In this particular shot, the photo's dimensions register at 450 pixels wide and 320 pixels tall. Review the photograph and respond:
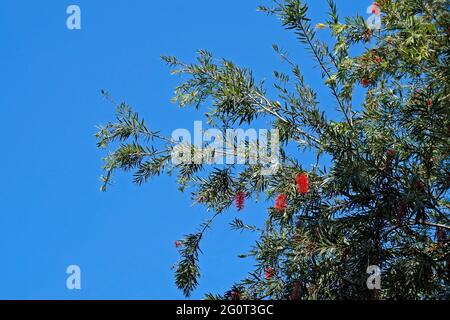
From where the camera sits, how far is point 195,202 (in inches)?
322

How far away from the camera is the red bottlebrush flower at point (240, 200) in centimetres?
799

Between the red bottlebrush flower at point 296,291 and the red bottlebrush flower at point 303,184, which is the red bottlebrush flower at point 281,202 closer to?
the red bottlebrush flower at point 303,184

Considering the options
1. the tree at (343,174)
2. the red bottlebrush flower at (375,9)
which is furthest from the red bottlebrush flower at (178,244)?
the red bottlebrush flower at (375,9)

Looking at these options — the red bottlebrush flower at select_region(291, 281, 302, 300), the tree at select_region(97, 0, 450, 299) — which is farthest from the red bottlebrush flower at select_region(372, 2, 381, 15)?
the red bottlebrush flower at select_region(291, 281, 302, 300)

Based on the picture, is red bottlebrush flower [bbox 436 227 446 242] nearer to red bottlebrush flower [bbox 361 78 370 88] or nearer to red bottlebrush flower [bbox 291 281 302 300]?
red bottlebrush flower [bbox 291 281 302 300]

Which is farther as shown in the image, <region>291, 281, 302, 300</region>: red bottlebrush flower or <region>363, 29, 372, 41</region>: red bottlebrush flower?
<region>363, 29, 372, 41</region>: red bottlebrush flower

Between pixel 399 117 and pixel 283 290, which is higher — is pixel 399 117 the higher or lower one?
the higher one

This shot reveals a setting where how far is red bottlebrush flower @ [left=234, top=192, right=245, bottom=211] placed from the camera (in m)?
7.99
